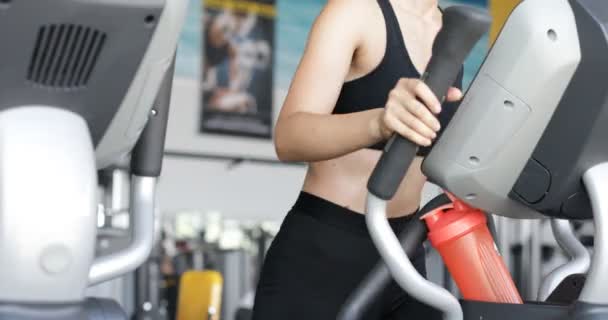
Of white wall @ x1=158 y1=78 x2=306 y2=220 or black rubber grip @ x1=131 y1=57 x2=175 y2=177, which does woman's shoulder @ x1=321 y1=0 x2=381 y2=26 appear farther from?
white wall @ x1=158 y1=78 x2=306 y2=220

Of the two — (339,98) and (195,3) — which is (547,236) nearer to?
(195,3)

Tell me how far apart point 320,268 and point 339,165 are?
180 mm

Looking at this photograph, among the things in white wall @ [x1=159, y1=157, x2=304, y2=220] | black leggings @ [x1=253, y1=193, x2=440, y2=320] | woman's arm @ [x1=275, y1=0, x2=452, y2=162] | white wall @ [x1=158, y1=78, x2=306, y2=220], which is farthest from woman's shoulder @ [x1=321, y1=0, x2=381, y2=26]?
white wall @ [x1=159, y1=157, x2=304, y2=220]

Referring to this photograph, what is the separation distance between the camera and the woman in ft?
4.97

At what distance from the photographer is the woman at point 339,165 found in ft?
4.97

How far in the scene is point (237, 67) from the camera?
802 cm

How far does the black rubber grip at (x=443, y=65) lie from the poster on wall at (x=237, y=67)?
22.3ft

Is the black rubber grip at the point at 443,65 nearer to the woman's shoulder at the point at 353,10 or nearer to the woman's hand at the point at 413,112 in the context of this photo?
the woman's hand at the point at 413,112

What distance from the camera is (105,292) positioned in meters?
4.18

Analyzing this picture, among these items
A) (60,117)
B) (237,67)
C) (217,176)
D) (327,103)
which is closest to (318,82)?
(327,103)

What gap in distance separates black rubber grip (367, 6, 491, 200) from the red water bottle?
6.0 inches

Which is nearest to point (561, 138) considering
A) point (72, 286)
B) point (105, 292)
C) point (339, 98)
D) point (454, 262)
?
point (454, 262)

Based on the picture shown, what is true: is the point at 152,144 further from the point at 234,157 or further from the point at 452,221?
the point at 234,157

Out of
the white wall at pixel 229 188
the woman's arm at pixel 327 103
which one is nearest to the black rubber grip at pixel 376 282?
the woman's arm at pixel 327 103
